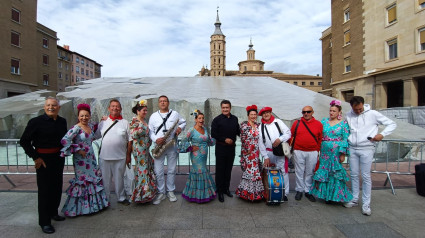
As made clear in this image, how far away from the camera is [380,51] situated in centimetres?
2011

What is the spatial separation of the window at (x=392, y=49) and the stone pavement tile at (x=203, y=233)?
2254 cm

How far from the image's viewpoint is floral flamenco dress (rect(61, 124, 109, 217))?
127 inches

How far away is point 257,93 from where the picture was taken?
388 inches

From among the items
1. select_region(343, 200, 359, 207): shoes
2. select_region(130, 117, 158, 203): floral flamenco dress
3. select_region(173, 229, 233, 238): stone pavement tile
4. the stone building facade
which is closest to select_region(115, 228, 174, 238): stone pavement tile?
select_region(173, 229, 233, 238): stone pavement tile

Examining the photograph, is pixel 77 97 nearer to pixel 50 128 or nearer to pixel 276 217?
pixel 50 128

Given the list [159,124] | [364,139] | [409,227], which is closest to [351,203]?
[409,227]

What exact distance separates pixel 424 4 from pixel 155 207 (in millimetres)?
22111

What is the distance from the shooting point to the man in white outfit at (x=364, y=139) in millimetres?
3461

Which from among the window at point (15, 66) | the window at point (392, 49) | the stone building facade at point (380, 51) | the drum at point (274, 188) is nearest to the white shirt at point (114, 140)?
the drum at point (274, 188)

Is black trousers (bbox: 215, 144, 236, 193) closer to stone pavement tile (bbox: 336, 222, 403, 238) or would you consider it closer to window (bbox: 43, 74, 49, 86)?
stone pavement tile (bbox: 336, 222, 403, 238)

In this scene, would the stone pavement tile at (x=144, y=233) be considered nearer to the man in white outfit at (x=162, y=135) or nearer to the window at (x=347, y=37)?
the man in white outfit at (x=162, y=135)

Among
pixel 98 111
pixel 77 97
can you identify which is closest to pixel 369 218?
pixel 98 111

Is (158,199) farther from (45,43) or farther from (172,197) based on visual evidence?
(45,43)

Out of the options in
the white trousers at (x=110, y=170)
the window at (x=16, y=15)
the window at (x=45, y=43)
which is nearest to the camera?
the white trousers at (x=110, y=170)
